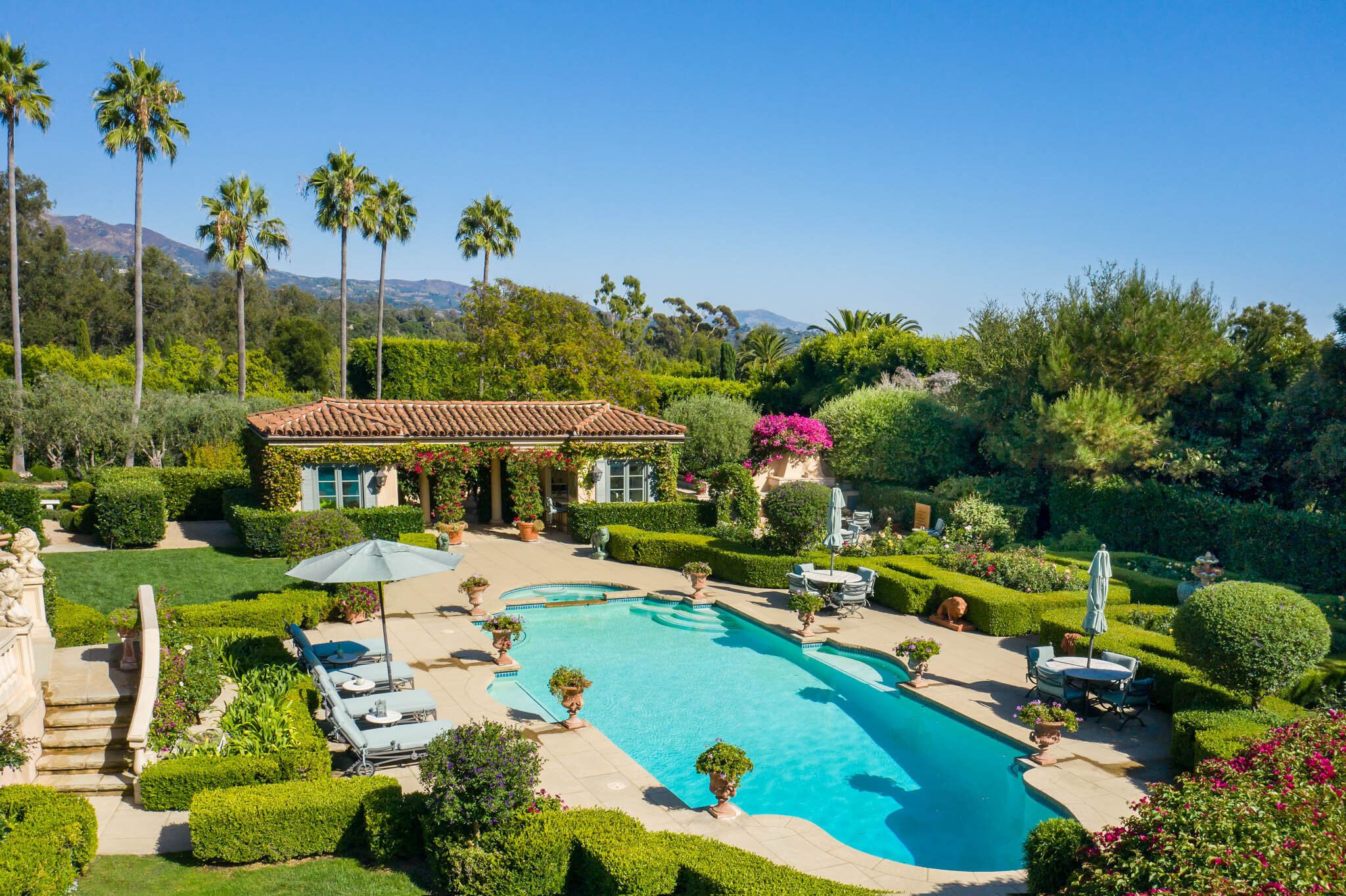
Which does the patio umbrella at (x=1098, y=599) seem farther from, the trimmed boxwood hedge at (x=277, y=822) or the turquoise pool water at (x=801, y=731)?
the trimmed boxwood hedge at (x=277, y=822)

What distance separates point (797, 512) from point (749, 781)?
10.2 m

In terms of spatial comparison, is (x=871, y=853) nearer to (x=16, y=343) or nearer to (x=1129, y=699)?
(x=1129, y=699)

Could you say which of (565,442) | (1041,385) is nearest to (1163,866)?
(565,442)

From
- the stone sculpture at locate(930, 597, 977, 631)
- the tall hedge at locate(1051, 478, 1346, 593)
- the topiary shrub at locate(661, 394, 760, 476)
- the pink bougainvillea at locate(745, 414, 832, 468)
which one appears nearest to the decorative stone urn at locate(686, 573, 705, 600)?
the stone sculpture at locate(930, 597, 977, 631)

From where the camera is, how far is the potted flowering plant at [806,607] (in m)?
18.4

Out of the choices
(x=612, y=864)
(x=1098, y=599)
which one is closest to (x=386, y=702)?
(x=612, y=864)

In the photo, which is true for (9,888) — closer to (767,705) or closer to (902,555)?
(767,705)

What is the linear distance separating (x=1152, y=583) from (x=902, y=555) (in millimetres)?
5672

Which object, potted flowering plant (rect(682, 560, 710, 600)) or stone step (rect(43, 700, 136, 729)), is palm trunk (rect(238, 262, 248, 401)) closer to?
potted flowering plant (rect(682, 560, 710, 600))

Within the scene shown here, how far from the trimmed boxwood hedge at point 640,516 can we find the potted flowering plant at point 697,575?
19.8 ft

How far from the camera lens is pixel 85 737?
1122cm

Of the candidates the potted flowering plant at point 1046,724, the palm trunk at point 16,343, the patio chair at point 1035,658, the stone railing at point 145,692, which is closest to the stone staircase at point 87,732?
the stone railing at point 145,692

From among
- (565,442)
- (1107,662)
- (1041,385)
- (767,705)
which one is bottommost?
(767,705)

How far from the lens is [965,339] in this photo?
3512 cm
